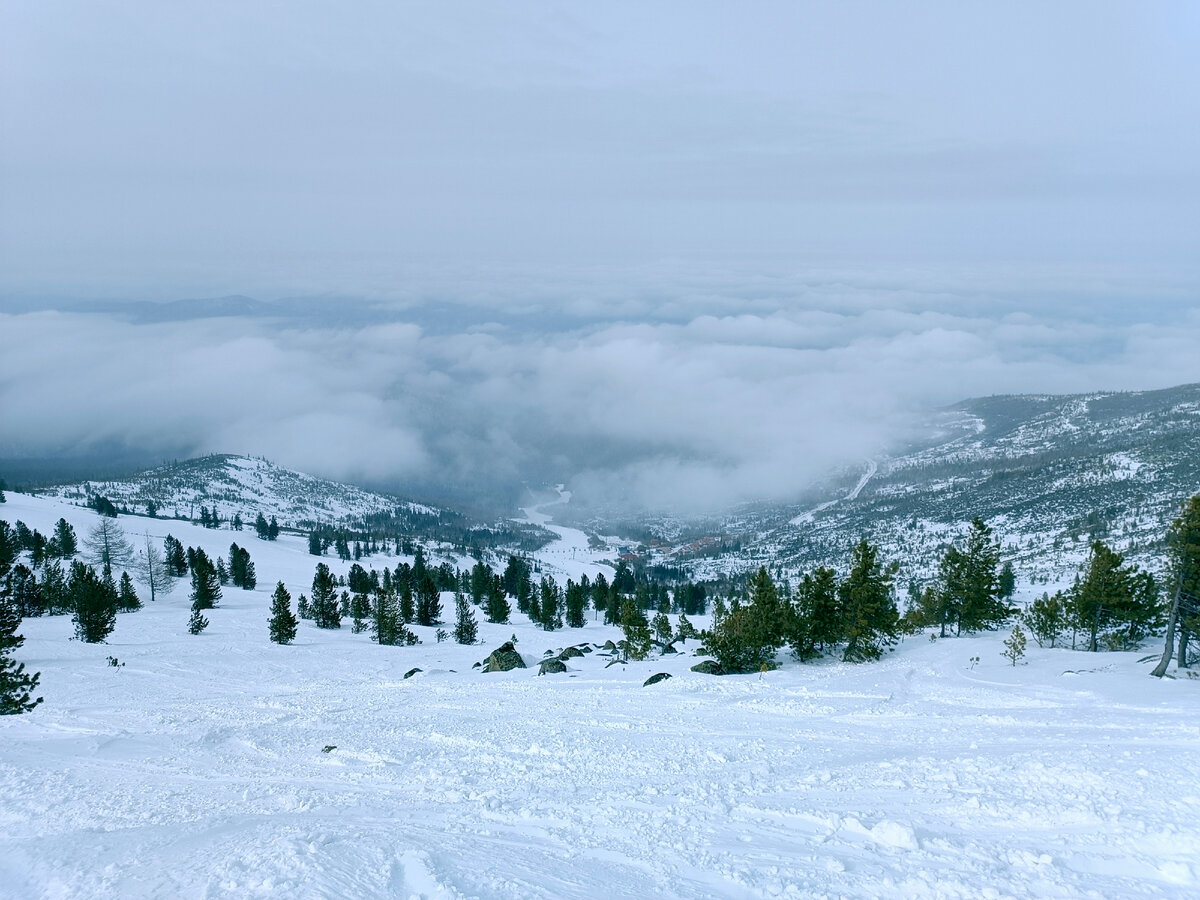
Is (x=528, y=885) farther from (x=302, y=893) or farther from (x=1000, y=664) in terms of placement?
(x=1000, y=664)

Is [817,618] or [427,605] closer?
[817,618]

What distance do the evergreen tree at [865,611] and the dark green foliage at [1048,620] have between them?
9.43 metres

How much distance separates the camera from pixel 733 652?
134 ft

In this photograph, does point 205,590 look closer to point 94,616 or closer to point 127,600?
point 127,600

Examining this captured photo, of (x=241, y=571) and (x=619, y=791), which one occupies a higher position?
(x=619, y=791)

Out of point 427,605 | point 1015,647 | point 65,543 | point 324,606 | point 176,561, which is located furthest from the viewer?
point 65,543

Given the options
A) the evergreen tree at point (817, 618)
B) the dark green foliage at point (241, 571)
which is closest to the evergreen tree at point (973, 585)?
the evergreen tree at point (817, 618)

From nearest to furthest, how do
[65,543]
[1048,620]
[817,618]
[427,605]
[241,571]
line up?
[1048,620] → [817,618] → [427,605] → [241,571] → [65,543]

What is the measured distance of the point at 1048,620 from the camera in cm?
4353

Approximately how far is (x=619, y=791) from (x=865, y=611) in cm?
3259

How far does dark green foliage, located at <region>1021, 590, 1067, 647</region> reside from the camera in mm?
43062

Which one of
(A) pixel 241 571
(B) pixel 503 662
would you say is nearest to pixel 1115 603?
(B) pixel 503 662

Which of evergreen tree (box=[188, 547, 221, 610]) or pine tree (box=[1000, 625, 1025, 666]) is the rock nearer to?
pine tree (box=[1000, 625, 1025, 666])

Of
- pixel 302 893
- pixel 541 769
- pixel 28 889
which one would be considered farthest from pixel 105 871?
pixel 541 769
